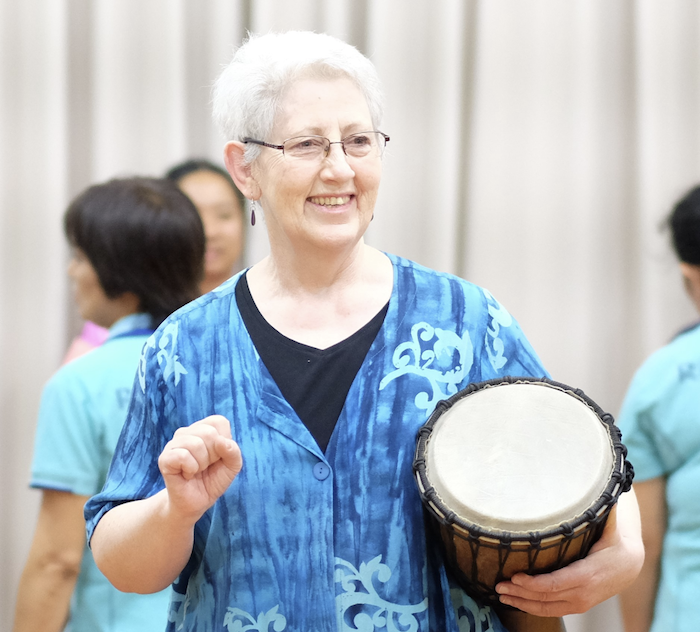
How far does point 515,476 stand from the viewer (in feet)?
4.07

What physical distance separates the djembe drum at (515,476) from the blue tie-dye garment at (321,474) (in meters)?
0.06

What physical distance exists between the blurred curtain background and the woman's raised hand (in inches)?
74.5

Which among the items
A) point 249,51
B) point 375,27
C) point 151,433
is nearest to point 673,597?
point 151,433

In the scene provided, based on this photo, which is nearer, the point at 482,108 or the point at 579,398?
the point at 579,398

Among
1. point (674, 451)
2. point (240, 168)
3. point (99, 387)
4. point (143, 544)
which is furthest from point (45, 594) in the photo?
point (674, 451)

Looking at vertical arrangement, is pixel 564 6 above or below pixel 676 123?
above

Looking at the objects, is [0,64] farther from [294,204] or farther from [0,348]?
[294,204]

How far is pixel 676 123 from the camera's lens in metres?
3.08

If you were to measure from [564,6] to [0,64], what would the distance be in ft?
6.48

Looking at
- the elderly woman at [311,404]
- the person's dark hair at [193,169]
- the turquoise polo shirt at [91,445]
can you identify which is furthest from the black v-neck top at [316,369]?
the person's dark hair at [193,169]

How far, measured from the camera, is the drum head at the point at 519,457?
1.20 meters

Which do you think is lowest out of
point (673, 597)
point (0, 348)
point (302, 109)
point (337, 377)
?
point (673, 597)

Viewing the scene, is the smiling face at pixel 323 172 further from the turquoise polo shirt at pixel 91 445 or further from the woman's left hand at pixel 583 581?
the turquoise polo shirt at pixel 91 445

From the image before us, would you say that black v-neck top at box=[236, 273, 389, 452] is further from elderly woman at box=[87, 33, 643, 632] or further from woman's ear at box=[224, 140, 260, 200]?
woman's ear at box=[224, 140, 260, 200]
